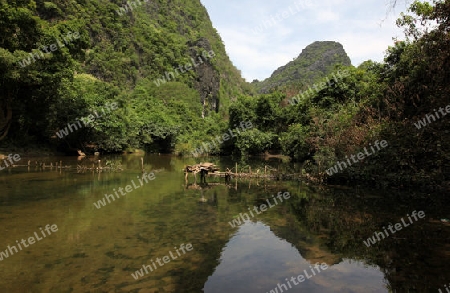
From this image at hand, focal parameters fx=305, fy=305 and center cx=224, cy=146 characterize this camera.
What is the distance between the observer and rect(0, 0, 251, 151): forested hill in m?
23.7

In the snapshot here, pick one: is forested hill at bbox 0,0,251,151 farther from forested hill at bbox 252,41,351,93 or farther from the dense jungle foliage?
forested hill at bbox 252,41,351,93

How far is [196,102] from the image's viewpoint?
67375 mm

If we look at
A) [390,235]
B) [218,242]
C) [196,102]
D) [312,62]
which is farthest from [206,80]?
[390,235]

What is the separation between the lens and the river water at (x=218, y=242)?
5738 mm

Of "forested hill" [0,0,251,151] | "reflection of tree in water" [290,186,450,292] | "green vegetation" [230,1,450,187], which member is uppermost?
"forested hill" [0,0,251,151]

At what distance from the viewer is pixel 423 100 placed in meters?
12.9

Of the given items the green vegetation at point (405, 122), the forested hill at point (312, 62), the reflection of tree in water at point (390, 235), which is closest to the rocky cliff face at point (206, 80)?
the forested hill at point (312, 62)

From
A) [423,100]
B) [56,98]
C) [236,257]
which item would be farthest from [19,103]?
[423,100]

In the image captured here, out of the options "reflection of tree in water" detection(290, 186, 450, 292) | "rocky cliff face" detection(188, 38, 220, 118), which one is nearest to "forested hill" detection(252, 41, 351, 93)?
"rocky cliff face" detection(188, 38, 220, 118)

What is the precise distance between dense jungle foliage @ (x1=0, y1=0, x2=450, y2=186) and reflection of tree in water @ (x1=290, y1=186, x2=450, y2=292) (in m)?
2.87

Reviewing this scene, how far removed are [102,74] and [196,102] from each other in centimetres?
2130

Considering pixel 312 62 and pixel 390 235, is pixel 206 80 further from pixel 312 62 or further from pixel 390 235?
pixel 390 235

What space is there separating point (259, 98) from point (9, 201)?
34380 millimetres

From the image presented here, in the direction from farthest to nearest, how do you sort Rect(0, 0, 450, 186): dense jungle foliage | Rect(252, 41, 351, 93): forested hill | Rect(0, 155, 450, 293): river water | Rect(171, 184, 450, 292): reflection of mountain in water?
Rect(252, 41, 351, 93): forested hill < Rect(0, 0, 450, 186): dense jungle foliage < Rect(171, 184, 450, 292): reflection of mountain in water < Rect(0, 155, 450, 293): river water
